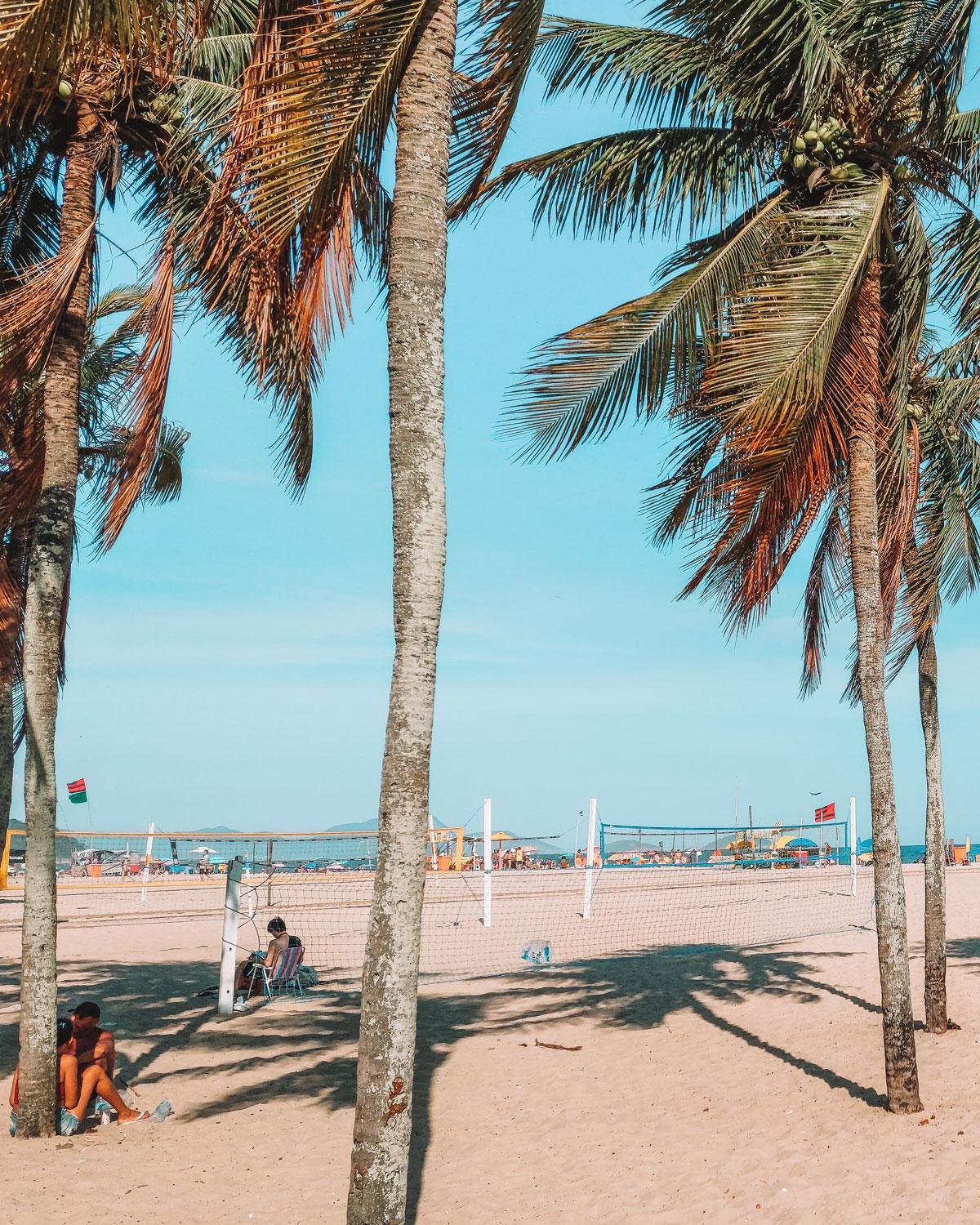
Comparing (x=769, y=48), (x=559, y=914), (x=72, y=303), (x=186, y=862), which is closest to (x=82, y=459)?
(x=72, y=303)

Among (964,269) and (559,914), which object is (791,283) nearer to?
(964,269)

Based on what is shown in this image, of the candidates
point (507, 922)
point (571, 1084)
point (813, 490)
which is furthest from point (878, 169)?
point (507, 922)

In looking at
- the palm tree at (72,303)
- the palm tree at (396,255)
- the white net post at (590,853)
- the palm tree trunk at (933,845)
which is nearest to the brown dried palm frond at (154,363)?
the palm tree at (72,303)

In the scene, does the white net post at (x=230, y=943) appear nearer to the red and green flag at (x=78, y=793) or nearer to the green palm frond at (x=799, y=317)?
the green palm frond at (x=799, y=317)

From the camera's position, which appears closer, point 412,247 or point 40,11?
point 40,11

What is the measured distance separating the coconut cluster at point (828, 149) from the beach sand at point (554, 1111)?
635 cm

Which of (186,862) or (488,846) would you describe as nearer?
(488,846)

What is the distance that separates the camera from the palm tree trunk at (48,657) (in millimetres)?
6965

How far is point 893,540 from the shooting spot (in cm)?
877

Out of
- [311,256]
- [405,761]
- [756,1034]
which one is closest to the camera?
[405,761]

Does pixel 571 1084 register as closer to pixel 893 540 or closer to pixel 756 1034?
pixel 756 1034

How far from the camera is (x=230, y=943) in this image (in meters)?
11.4

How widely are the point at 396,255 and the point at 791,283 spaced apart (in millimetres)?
3301

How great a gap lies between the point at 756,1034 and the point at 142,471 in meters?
7.22
